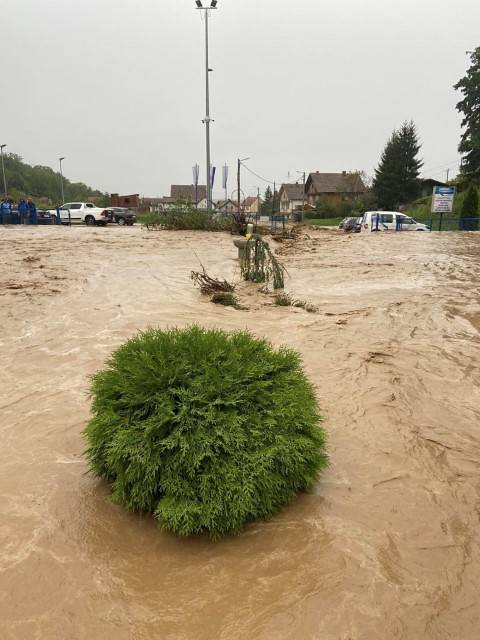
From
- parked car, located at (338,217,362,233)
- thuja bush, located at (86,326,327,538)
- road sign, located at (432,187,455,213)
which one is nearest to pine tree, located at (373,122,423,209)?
parked car, located at (338,217,362,233)

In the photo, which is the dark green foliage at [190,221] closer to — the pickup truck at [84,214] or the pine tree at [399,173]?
the pickup truck at [84,214]

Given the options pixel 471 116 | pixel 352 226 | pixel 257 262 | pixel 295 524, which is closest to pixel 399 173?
pixel 471 116

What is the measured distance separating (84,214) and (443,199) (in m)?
22.0

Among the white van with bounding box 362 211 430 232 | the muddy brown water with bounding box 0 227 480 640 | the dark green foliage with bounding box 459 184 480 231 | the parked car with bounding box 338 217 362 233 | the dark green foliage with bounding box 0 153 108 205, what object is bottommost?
the muddy brown water with bounding box 0 227 480 640

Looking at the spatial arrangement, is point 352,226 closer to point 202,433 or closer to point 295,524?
point 295,524

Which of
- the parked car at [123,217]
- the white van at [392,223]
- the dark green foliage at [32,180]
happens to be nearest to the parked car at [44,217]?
the parked car at [123,217]

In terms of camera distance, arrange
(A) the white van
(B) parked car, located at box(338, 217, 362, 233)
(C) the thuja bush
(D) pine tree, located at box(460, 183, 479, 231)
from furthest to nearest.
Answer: (B) parked car, located at box(338, 217, 362, 233)
(D) pine tree, located at box(460, 183, 479, 231)
(A) the white van
(C) the thuja bush

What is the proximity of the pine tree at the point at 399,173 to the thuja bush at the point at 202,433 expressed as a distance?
5191 centimetres

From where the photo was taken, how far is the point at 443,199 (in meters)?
27.7

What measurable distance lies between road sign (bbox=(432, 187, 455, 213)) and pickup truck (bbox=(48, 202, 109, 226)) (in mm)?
20141

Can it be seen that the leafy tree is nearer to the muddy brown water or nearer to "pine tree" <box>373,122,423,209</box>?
"pine tree" <box>373,122,423,209</box>

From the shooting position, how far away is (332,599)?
217cm

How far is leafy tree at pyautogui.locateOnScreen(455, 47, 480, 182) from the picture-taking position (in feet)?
136

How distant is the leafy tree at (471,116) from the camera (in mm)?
41469
